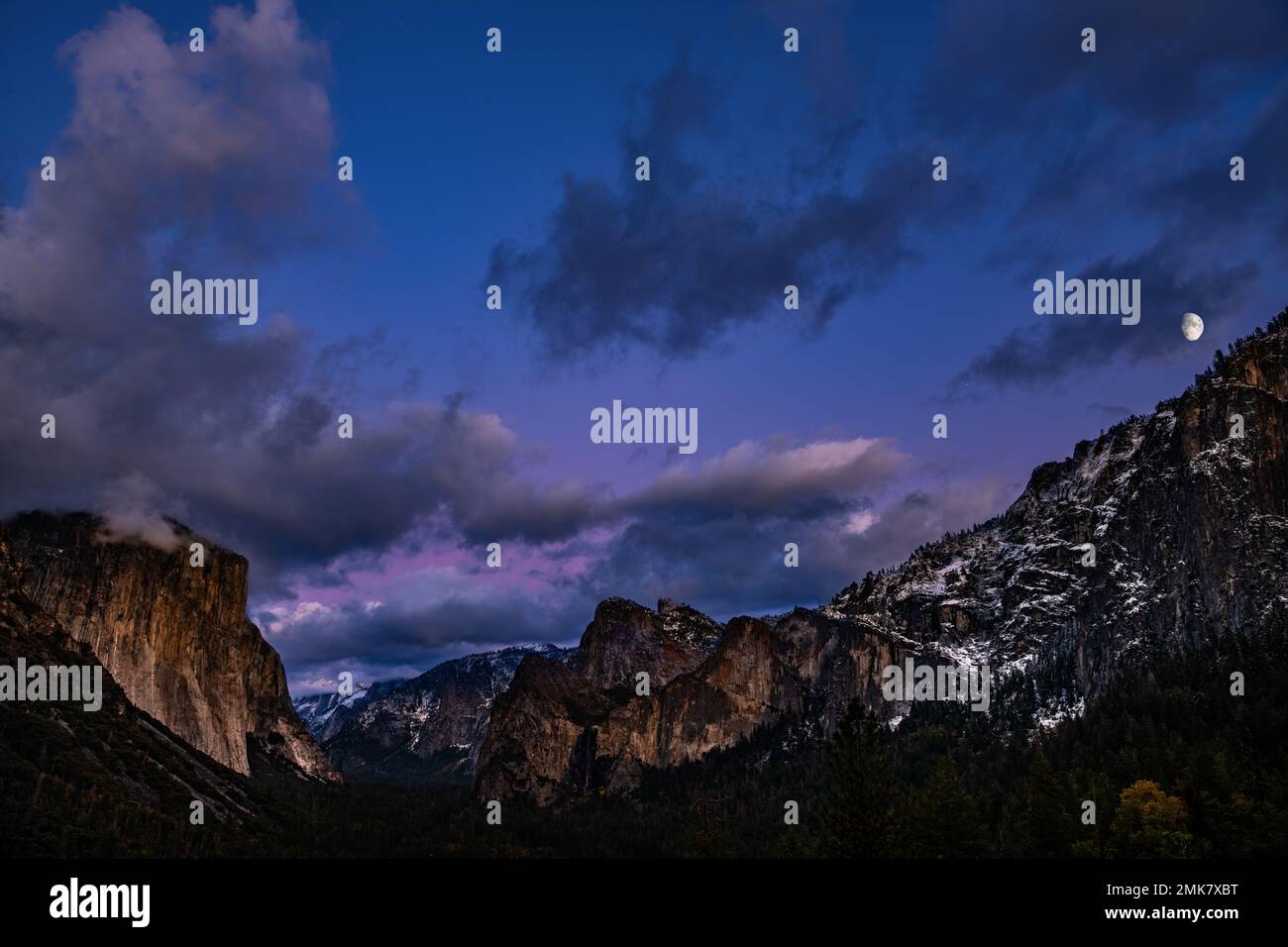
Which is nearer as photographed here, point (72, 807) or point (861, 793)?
point (861, 793)

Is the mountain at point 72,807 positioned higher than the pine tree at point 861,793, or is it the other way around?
the pine tree at point 861,793

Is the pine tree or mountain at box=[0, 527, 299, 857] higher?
the pine tree

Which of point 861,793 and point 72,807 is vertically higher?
point 861,793

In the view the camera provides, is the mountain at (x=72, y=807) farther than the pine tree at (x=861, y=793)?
Yes

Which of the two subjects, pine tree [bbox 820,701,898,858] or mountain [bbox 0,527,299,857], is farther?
mountain [bbox 0,527,299,857]
